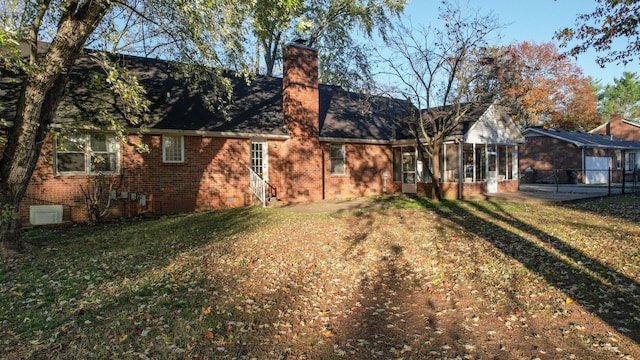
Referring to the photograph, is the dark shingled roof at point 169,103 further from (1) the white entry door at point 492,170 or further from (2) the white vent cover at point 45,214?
(1) the white entry door at point 492,170

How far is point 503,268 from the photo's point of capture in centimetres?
674

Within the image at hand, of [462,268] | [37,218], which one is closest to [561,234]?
[462,268]

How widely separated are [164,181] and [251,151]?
3398 millimetres

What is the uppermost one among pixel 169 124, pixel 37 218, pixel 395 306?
pixel 169 124

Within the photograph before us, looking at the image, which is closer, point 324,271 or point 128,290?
point 128,290

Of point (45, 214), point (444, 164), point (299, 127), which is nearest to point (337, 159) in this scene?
point (299, 127)

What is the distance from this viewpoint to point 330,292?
6.03m

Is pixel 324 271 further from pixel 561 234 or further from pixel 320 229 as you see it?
pixel 561 234

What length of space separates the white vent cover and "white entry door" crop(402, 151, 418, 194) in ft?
45.8

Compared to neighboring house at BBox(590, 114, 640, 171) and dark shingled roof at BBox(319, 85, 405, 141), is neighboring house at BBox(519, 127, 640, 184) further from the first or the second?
dark shingled roof at BBox(319, 85, 405, 141)

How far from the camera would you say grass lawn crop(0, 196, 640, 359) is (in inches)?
170

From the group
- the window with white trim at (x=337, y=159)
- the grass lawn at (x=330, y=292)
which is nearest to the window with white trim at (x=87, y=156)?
the grass lawn at (x=330, y=292)

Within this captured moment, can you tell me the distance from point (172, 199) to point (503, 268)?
34.5 ft

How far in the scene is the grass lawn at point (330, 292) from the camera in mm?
4320
